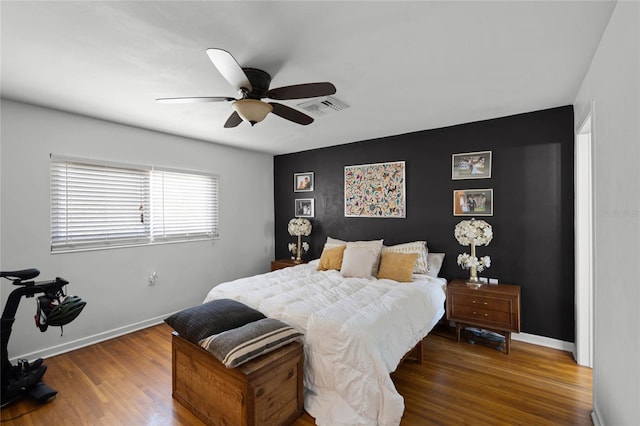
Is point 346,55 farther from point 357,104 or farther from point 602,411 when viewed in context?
point 602,411

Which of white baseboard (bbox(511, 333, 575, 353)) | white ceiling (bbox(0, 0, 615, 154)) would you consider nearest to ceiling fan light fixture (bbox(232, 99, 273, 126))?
white ceiling (bbox(0, 0, 615, 154))

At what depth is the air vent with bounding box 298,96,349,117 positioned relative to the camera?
9.15 feet

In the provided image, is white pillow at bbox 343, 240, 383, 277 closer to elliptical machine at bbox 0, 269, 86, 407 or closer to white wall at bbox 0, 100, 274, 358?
white wall at bbox 0, 100, 274, 358

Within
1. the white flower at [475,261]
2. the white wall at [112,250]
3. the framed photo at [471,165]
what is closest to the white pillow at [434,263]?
the white flower at [475,261]

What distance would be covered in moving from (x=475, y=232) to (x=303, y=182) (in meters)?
2.82

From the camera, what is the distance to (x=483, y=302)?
9.93 ft

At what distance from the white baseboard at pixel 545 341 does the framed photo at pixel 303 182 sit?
3.43 meters

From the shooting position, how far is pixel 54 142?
3.01 m

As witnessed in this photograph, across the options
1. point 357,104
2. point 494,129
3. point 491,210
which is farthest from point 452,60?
point 491,210

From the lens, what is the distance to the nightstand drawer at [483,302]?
9.59 ft

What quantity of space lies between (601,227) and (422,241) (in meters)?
2.08

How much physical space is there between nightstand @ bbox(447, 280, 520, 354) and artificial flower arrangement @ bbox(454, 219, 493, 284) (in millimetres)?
212

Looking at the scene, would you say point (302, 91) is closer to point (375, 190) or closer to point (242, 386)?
point (242, 386)

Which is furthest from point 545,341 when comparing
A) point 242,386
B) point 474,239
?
point 242,386
